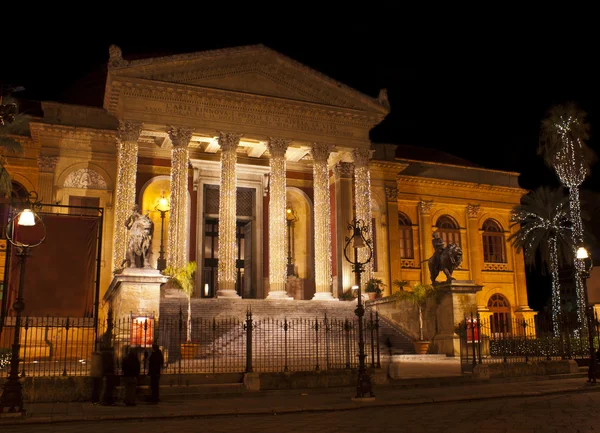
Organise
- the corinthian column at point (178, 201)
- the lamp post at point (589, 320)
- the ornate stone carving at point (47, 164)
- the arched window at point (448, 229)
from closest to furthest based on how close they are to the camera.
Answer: the lamp post at point (589, 320) < the corinthian column at point (178, 201) < the ornate stone carving at point (47, 164) < the arched window at point (448, 229)

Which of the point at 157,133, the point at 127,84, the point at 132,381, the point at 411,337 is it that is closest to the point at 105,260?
the point at 157,133

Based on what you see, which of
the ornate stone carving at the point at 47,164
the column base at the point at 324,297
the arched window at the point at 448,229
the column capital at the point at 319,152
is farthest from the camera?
the arched window at the point at 448,229

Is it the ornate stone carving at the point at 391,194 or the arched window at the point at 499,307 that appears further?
the arched window at the point at 499,307

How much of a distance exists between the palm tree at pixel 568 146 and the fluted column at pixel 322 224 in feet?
39.4

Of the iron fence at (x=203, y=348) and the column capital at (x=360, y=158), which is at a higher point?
the column capital at (x=360, y=158)

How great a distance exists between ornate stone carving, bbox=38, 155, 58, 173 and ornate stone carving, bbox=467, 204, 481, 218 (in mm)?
26260

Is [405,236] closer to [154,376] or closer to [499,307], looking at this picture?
[499,307]

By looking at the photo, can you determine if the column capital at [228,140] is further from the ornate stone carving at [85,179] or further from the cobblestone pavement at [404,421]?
the cobblestone pavement at [404,421]

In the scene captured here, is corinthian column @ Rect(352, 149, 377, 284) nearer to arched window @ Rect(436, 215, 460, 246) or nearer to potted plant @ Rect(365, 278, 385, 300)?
potted plant @ Rect(365, 278, 385, 300)

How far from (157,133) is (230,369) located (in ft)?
54.7

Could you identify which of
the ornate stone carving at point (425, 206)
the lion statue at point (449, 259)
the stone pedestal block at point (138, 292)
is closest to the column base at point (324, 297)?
the lion statue at point (449, 259)

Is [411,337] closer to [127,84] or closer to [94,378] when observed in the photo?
[94,378]

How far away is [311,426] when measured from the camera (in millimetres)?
10797

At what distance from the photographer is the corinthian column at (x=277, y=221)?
29656mm
